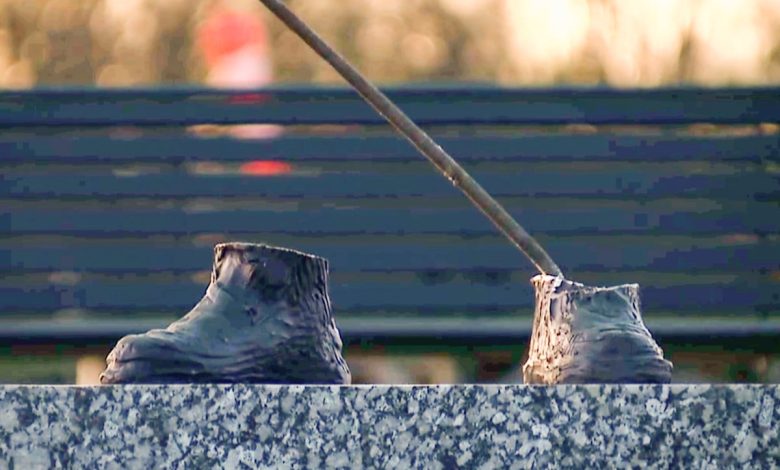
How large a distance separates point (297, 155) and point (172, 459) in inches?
102

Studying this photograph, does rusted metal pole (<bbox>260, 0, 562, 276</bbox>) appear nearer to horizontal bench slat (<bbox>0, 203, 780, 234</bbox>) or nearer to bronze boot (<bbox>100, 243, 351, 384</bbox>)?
bronze boot (<bbox>100, 243, 351, 384</bbox>)

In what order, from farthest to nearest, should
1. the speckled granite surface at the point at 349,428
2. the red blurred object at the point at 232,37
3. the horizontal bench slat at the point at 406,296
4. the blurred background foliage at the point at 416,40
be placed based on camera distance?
the blurred background foliage at the point at 416,40 < the red blurred object at the point at 232,37 < the horizontal bench slat at the point at 406,296 < the speckled granite surface at the point at 349,428

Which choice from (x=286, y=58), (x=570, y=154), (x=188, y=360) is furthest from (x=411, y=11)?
(x=188, y=360)

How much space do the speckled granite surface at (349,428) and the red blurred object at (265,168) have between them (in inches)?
102

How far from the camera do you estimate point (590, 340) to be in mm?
2104

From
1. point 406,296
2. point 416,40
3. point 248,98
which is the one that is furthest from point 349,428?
point 416,40

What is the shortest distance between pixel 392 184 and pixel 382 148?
0.33 feet

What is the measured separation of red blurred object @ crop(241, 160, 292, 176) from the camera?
4.54m

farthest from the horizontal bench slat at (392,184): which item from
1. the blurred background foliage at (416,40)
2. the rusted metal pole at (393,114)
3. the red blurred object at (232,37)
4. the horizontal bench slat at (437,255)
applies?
the blurred background foliage at (416,40)

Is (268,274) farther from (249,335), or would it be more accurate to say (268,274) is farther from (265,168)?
(265,168)

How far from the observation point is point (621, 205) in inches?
177

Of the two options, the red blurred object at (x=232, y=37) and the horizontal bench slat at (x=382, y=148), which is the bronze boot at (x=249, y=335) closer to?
the horizontal bench slat at (x=382, y=148)

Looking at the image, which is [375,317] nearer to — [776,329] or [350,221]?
[350,221]

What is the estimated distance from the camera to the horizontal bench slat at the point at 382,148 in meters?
4.49
